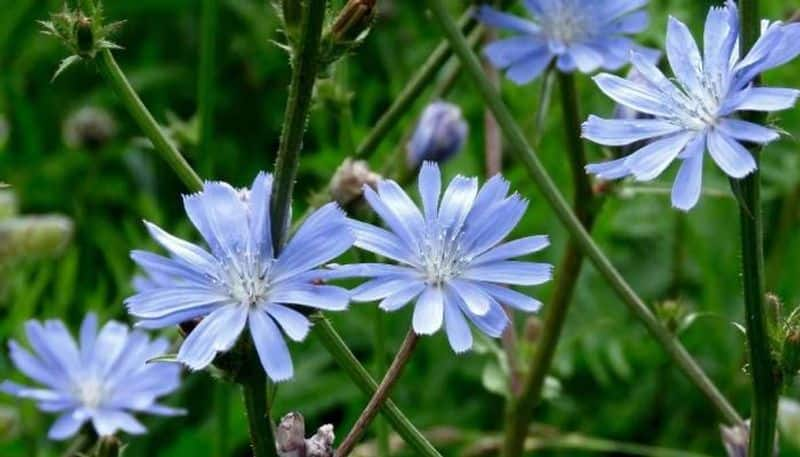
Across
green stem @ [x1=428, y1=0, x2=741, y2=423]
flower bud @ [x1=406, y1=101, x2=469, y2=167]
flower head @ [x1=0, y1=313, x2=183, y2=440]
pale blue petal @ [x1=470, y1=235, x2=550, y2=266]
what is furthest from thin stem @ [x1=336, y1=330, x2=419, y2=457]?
flower bud @ [x1=406, y1=101, x2=469, y2=167]

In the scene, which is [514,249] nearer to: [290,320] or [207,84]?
[290,320]

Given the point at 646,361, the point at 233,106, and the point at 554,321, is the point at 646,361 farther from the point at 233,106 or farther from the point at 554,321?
the point at 233,106

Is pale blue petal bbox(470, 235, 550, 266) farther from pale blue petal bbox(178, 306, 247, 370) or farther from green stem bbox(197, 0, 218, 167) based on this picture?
green stem bbox(197, 0, 218, 167)

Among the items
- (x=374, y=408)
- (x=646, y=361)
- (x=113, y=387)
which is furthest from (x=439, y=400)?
(x=374, y=408)

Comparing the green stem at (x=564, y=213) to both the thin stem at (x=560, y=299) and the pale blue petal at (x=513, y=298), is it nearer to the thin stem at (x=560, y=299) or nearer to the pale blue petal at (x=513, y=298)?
the thin stem at (x=560, y=299)

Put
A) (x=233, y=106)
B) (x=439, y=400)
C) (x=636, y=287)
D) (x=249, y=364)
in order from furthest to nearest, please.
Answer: (x=233, y=106)
(x=636, y=287)
(x=439, y=400)
(x=249, y=364)

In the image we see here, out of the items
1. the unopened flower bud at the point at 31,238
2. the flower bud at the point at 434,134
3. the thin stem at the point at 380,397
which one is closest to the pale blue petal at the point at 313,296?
the thin stem at the point at 380,397

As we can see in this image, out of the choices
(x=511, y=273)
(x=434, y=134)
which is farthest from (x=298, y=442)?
(x=434, y=134)
